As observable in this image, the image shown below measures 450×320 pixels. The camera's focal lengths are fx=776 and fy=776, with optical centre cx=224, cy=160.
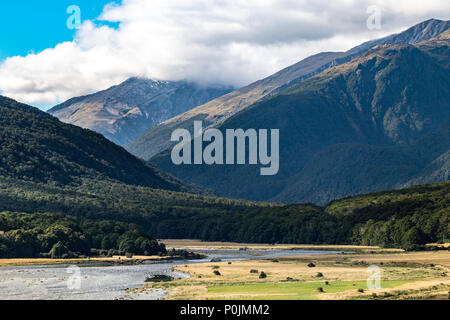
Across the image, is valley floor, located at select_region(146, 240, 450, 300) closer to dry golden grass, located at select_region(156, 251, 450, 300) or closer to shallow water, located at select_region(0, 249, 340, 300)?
dry golden grass, located at select_region(156, 251, 450, 300)

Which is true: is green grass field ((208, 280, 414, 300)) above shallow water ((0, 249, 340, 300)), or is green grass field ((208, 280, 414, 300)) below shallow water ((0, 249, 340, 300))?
above

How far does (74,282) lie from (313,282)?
49588 millimetres

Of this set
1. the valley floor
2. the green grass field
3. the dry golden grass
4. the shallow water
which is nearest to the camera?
the valley floor

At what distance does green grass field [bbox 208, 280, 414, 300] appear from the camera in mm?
123713

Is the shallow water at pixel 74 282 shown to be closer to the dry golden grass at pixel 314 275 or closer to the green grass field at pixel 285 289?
the dry golden grass at pixel 314 275

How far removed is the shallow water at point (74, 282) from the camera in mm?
133250

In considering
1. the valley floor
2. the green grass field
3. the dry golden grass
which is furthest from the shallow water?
the green grass field

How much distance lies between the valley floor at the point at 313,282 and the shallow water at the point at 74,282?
6.76m

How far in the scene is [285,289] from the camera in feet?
441

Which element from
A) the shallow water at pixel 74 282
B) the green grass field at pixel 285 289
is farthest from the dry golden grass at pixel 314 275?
the shallow water at pixel 74 282

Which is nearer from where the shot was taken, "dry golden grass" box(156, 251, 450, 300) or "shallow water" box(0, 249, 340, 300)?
"dry golden grass" box(156, 251, 450, 300)

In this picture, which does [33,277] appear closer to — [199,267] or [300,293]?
[199,267]
